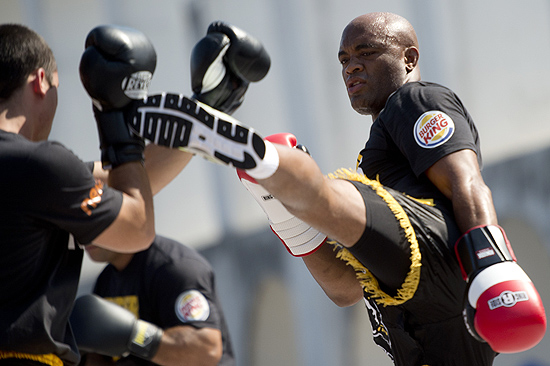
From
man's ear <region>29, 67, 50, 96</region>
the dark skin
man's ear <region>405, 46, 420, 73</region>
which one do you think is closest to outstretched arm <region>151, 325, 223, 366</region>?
the dark skin

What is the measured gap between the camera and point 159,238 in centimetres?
Result: 320

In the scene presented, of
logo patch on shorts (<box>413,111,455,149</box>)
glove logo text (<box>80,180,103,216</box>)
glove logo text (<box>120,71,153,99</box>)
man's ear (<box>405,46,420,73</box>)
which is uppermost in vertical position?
man's ear (<box>405,46,420,73</box>)

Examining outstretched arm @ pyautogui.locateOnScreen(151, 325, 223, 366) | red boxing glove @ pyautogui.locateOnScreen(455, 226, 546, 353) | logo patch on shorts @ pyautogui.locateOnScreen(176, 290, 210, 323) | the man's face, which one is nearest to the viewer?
red boxing glove @ pyautogui.locateOnScreen(455, 226, 546, 353)

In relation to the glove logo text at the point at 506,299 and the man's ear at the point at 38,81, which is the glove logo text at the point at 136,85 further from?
the glove logo text at the point at 506,299

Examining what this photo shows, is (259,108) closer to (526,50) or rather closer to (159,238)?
(526,50)

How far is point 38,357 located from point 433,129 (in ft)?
3.87

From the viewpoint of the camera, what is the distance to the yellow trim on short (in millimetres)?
1596

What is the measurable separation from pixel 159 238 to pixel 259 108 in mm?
3117

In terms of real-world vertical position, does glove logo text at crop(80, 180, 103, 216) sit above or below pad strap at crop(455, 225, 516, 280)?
below

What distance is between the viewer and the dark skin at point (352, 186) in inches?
59.7

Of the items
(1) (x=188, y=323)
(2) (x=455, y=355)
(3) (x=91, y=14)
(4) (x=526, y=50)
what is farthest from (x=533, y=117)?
(3) (x=91, y=14)

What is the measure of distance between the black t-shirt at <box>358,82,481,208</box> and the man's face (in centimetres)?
16

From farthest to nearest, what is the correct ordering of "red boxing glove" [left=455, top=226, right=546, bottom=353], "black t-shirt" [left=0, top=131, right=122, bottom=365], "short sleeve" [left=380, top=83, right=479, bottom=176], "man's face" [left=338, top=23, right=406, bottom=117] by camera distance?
"man's face" [left=338, top=23, right=406, bottom=117] < "short sleeve" [left=380, top=83, right=479, bottom=176] < "black t-shirt" [left=0, top=131, right=122, bottom=365] < "red boxing glove" [left=455, top=226, right=546, bottom=353]

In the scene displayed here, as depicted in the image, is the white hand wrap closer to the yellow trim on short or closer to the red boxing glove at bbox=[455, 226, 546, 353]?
the red boxing glove at bbox=[455, 226, 546, 353]
